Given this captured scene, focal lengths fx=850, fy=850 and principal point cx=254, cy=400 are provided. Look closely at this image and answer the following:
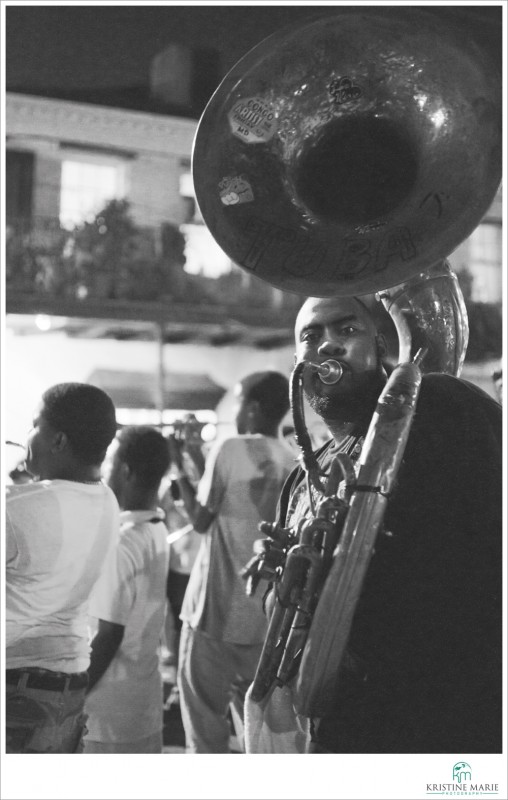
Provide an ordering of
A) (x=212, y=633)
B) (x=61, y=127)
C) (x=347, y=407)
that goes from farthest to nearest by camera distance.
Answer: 1. (x=61, y=127)
2. (x=212, y=633)
3. (x=347, y=407)

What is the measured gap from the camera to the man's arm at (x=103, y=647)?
2757mm

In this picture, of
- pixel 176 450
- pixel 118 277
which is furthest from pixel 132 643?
pixel 118 277

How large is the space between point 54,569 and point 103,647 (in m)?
0.61

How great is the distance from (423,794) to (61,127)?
14.1m

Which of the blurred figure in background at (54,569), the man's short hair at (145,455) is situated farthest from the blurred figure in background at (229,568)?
the blurred figure in background at (54,569)

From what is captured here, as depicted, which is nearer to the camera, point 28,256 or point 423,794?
point 423,794

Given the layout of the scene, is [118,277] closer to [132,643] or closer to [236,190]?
[132,643]

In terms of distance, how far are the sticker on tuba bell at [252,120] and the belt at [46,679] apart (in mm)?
1425

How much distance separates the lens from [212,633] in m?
3.55

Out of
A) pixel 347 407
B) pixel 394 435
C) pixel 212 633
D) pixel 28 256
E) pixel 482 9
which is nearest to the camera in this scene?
pixel 394 435

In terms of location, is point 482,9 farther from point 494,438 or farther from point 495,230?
point 495,230

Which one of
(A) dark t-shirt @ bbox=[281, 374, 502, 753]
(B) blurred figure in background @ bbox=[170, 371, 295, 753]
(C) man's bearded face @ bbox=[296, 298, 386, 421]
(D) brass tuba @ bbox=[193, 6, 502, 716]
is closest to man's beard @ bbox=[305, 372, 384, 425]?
(C) man's bearded face @ bbox=[296, 298, 386, 421]

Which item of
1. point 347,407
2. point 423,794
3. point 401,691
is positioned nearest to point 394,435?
point 347,407

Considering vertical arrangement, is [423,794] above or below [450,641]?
below
